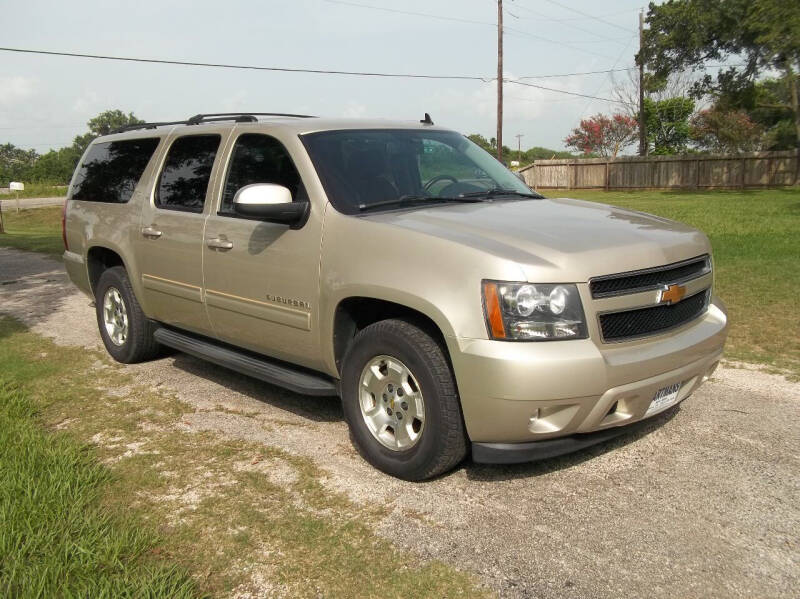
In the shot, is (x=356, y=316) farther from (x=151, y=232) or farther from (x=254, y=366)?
(x=151, y=232)

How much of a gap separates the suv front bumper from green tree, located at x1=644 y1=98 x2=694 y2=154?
47.1m

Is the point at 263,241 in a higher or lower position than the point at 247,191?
lower

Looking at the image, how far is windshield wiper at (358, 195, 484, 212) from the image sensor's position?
14.0 ft

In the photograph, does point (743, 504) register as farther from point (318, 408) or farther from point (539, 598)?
point (318, 408)

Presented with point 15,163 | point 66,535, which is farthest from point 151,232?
point 15,163

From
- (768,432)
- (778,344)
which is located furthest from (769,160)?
(768,432)

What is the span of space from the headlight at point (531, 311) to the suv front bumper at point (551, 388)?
0.15 feet

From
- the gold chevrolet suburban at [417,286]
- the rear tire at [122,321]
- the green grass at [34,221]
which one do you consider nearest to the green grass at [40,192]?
the green grass at [34,221]

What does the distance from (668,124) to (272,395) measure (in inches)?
1915

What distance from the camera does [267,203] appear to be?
4.12 meters

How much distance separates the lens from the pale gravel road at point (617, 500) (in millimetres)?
3000

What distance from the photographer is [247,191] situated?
414 centimetres

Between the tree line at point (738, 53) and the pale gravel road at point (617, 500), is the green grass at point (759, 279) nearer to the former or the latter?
the pale gravel road at point (617, 500)

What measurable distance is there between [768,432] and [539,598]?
7.67ft
